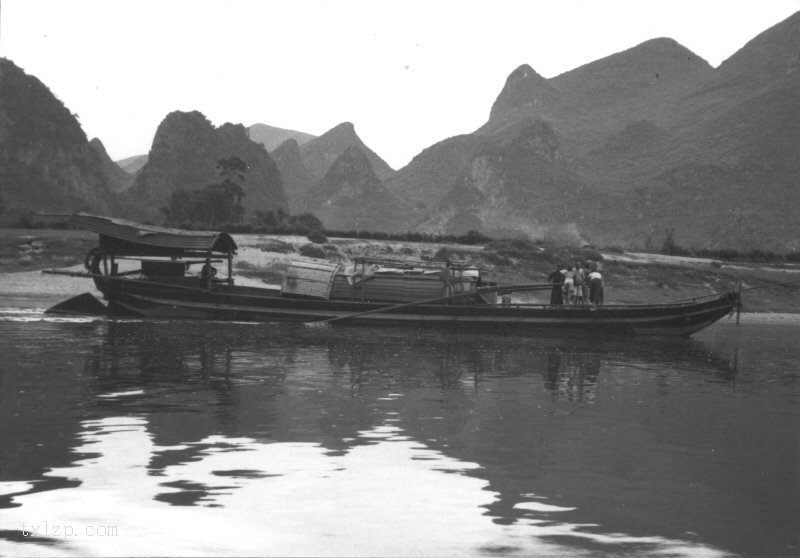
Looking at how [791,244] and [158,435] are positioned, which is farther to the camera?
[791,244]

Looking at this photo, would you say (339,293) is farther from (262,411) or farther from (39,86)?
(39,86)

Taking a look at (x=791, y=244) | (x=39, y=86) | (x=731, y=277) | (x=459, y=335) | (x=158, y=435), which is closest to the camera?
(x=158, y=435)

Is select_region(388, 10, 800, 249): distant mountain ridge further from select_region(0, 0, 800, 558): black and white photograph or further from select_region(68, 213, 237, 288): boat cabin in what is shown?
select_region(68, 213, 237, 288): boat cabin

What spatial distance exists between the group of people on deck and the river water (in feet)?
30.5

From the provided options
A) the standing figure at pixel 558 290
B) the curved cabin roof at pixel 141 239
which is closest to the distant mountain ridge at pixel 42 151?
the curved cabin roof at pixel 141 239

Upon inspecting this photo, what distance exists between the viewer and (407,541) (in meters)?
6.68

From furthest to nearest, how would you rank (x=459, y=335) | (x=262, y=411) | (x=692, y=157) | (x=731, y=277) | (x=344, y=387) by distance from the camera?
(x=692, y=157)
(x=731, y=277)
(x=459, y=335)
(x=344, y=387)
(x=262, y=411)

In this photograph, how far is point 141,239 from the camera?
88.4 ft

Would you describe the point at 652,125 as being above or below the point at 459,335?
above

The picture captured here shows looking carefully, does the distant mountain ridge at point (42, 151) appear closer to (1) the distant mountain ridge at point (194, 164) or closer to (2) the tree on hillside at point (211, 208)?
(1) the distant mountain ridge at point (194, 164)

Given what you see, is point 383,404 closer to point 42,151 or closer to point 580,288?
point 580,288

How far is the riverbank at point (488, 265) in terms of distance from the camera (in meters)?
39.0

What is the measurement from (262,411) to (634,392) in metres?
6.98

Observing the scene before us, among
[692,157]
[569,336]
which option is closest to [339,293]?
[569,336]
